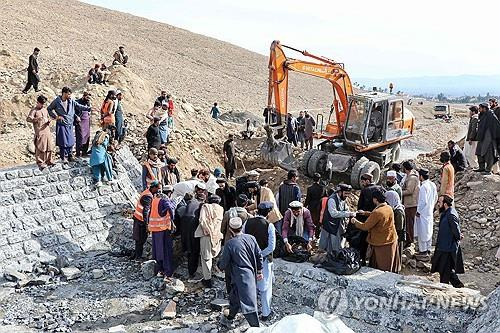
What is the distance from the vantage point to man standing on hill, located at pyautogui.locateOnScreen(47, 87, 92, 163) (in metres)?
9.59

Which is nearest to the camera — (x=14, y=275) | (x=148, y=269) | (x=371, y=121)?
(x=14, y=275)

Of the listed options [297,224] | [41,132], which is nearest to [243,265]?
[297,224]

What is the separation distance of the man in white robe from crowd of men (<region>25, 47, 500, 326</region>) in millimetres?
16

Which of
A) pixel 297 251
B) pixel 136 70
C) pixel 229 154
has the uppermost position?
pixel 136 70

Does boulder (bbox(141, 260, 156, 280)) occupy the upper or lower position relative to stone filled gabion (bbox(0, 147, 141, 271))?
lower

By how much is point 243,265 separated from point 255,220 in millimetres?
706

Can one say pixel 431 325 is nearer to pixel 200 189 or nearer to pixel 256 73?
pixel 200 189

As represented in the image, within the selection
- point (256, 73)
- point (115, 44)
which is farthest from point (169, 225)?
point (256, 73)

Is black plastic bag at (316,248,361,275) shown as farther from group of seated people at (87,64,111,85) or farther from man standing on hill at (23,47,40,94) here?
group of seated people at (87,64,111,85)

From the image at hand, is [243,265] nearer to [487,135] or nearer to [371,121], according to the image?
[487,135]

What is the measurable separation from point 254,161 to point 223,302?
892 cm

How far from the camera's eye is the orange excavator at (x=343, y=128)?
12.6m

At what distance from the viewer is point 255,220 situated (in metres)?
6.77

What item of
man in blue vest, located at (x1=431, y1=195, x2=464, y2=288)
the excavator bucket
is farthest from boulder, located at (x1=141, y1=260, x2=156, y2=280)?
the excavator bucket
